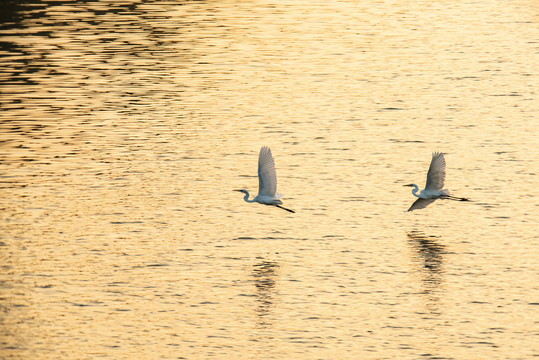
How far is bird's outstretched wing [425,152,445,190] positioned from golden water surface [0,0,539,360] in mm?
1326

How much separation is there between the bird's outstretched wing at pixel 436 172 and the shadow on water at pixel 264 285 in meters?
5.15

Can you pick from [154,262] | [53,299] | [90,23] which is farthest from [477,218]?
[90,23]

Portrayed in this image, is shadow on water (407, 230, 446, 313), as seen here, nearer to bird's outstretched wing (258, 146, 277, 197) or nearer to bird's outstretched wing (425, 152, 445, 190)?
bird's outstretched wing (425, 152, 445, 190)

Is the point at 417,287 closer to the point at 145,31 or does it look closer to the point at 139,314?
the point at 139,314

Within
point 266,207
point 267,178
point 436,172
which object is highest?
point 267,178

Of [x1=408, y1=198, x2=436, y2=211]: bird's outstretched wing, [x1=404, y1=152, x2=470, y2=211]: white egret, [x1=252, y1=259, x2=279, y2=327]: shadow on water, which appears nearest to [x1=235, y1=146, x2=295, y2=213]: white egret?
[x1=252, y1=259, x2=279, y2=327]: shadow on water

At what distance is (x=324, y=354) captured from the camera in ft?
69.3

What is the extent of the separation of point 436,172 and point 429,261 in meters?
2.87

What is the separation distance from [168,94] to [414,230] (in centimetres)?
2227

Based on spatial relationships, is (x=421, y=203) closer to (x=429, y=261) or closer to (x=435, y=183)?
(x=435, y=183)

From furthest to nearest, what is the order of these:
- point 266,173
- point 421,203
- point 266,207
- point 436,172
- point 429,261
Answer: point 266,207, point 421,203, point 436,172, point 266,173, point 429,261

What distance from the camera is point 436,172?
28.1 meters

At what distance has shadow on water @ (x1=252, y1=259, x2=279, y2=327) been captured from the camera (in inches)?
914

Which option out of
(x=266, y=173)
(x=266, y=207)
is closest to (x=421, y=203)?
(x=266, y=173)
